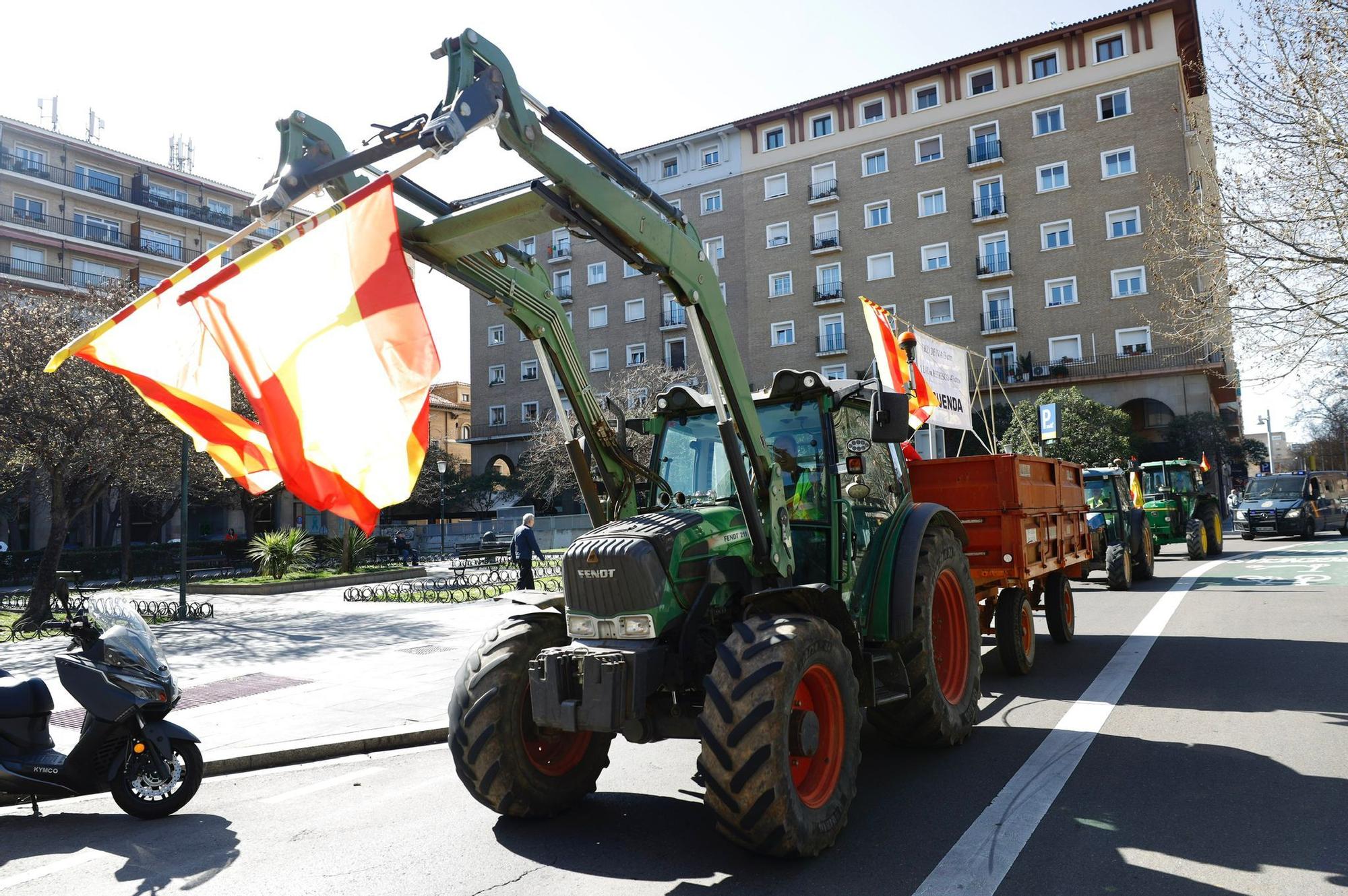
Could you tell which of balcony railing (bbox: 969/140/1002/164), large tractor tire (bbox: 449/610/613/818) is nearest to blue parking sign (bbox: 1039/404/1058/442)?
large tractor tire (bbox: 449/610/613/818)

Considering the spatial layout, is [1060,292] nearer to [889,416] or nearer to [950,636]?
[950,636]

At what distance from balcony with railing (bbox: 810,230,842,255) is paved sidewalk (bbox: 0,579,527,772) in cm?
3406

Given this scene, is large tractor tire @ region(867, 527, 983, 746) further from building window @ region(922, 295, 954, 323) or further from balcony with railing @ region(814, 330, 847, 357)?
balcony with railing @ region(814, 330, 847, 357)

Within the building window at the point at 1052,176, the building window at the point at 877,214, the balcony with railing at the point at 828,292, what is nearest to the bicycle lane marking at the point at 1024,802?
the building window at the point at 1052,176

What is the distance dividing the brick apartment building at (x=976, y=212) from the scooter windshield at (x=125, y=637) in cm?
3869

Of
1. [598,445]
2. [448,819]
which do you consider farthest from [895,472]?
[448,819]

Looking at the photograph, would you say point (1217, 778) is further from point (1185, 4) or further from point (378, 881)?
point (1185, 4)

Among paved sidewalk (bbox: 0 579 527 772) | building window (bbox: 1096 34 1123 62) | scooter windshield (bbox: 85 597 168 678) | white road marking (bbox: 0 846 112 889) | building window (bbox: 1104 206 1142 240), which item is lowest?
white road marking (bbox: 0 846 112 889)

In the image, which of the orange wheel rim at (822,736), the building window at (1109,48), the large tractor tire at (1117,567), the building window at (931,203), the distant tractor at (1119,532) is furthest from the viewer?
the building window at (931,203)

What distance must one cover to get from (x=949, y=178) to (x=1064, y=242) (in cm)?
652

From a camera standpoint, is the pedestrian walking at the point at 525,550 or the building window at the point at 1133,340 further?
the building window at the point at 1133,340

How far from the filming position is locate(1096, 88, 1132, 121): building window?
130 ft

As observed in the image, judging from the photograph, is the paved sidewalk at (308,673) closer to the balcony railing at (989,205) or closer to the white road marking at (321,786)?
the white road marking at (321,786)

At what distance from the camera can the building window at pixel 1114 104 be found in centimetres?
3959
